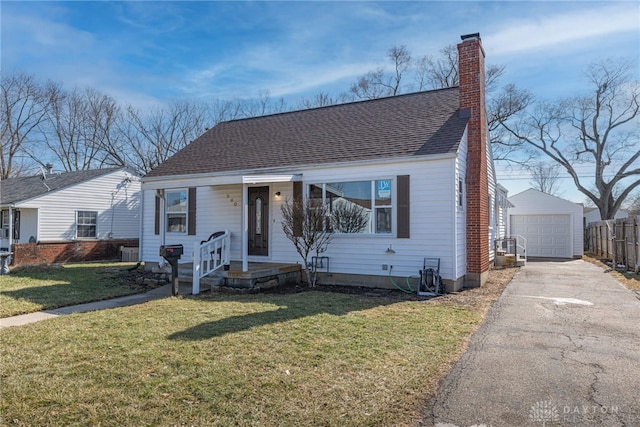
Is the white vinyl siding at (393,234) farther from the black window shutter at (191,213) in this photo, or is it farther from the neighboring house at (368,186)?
the black window shutter at (191,213)

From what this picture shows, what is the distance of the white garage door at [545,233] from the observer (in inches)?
767

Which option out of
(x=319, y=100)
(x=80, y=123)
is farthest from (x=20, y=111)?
(x=319, y=100)

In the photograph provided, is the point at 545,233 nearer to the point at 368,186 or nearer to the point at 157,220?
the point at 368,186

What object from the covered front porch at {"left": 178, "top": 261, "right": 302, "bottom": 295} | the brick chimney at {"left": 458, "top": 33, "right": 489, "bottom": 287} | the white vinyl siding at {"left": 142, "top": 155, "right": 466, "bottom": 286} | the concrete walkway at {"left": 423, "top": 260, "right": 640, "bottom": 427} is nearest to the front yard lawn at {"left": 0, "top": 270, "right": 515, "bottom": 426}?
the concrete walkway at {"left": 423, "top": 260, "right": 640, "bottom": 427}

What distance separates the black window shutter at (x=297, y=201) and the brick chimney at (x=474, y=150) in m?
4.23

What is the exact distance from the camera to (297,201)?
9.91 m

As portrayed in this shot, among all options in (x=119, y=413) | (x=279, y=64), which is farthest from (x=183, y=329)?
(x=279, y=64)

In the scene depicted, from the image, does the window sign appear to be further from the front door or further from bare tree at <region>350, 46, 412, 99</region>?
bare tree at <region>350, 46, 412, 99</region>

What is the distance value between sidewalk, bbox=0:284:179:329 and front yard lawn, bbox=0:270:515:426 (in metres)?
0.68

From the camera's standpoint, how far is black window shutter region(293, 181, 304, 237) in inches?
372

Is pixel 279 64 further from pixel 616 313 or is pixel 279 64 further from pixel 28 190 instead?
pixel 28 190

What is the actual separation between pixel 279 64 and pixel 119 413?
13.4 m

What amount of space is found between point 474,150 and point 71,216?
17.7 metres

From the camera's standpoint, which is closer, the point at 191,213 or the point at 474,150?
the point at 474,150
